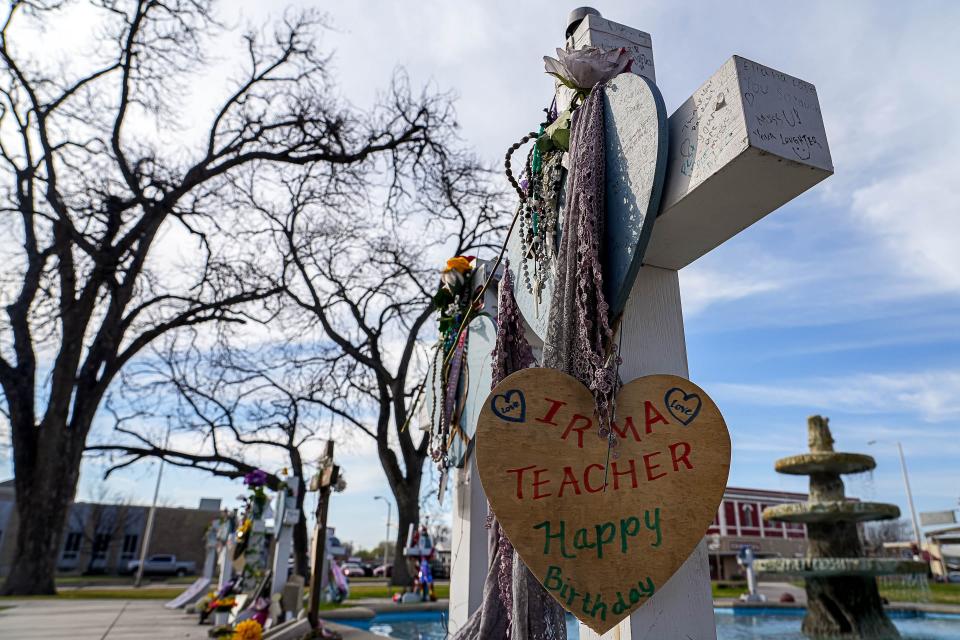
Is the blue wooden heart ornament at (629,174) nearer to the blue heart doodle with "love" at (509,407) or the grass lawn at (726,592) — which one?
the blue heart doodle with "love" at (509,407)

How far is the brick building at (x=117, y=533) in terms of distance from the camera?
130 ft

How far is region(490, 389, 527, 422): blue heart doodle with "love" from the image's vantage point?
1136 mm

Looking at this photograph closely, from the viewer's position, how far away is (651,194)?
3.97ft

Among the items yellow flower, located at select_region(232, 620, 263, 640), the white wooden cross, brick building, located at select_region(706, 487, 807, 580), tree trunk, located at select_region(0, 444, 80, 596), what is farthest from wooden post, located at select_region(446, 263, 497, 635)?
brick building, located at select_region(706, 487, 807, 580)

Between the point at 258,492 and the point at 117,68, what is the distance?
10.2 meters

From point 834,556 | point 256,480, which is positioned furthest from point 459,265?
point 834,556

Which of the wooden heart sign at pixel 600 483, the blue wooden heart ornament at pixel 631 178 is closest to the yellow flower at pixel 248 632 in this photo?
the wooden heart sign at pixel 600 483

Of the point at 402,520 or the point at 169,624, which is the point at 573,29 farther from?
the point at 402,520

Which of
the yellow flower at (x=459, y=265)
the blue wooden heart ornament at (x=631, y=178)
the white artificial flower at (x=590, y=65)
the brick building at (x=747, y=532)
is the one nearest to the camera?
the blue wooden heart ornament at (x=631, y=178)

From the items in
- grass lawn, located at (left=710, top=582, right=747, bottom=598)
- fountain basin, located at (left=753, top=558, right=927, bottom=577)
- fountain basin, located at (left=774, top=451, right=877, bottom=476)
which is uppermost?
fountain basin, located at (left=774, top=451, right=877, bottom=476)

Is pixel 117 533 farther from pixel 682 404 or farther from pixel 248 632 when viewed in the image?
pixel 682 404

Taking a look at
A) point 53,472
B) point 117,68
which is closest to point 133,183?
point 117,68

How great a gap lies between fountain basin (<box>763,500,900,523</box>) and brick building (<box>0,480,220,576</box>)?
36441 millimetres

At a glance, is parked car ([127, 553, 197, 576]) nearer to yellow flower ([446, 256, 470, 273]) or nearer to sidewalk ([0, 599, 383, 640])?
sidewalk ([0, 599, 383, 640])
